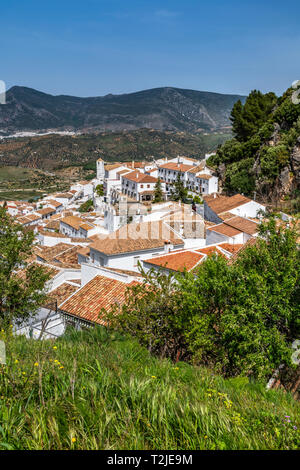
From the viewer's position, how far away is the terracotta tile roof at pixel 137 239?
22803 millimetres

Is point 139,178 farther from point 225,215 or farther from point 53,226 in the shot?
point 225,215

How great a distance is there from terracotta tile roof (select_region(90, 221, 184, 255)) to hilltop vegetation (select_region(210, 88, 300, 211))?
12303 millimetres

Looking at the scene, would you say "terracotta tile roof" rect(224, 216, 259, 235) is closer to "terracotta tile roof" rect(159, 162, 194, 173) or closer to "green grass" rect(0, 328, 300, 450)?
"green grass" rect(0, 328, 300, 450)

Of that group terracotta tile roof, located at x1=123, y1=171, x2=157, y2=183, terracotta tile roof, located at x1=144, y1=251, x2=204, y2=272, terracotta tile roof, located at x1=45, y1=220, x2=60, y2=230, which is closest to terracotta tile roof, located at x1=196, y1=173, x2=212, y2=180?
terracotta tile roof, located at x1=123, y1=171, x2=157, y2=183

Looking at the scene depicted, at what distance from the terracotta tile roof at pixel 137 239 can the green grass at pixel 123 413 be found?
17401 mm

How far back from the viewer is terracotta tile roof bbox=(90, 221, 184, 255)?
22803 millimetres

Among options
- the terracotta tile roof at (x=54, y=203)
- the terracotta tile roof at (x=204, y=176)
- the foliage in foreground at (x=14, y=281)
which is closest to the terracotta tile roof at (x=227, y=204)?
the terracotta tile roof at (x=204, y=176)

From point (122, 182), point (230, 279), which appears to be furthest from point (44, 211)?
point (230, 279)

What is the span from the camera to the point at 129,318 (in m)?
9.85

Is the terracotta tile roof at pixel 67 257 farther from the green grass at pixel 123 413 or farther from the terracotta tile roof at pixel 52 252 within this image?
the green grass at pixel 123 413

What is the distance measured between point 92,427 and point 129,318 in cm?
597

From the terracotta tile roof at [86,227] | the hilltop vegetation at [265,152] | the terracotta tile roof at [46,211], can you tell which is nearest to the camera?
the hilltop vegetation at [265,152]
